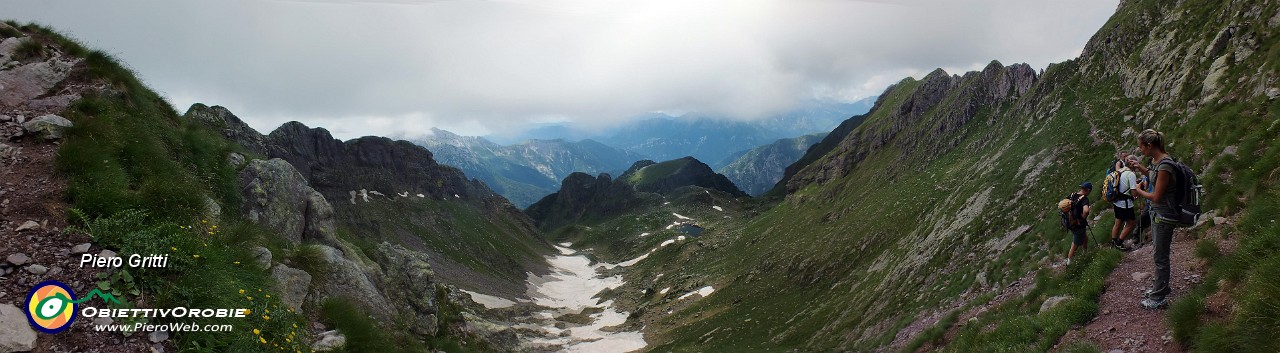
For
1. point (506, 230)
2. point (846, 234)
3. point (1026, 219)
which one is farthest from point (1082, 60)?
point (506, 230)

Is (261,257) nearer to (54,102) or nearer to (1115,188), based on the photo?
(54,102)

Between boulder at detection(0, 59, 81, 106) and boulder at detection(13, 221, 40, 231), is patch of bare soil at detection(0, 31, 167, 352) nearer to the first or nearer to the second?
boulder at detection(13, 221, 40, 231)

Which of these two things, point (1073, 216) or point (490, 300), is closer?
point (1073, 216)

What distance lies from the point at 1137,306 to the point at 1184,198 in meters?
2.60

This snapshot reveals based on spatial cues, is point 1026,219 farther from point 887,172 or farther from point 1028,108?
point 887,172

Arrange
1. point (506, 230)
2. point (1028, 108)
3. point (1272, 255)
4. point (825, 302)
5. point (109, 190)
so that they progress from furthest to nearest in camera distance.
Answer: point (506, 230) → point (1028, 108) → point (825, 302) → point (109, 190) → point (1272, 255)

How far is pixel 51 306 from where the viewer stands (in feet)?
24.1

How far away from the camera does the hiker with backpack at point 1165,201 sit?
8.97 meters

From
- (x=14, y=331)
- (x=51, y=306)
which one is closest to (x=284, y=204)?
(x=51, y=306)

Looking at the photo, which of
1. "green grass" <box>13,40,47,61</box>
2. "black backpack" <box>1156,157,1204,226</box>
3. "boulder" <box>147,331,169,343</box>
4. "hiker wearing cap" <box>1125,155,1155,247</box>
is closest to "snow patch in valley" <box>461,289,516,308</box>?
"green grass" <box>13,40,47,61</box>

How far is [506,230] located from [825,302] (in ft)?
462

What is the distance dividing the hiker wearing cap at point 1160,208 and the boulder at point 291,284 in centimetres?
1782

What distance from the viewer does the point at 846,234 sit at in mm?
57938

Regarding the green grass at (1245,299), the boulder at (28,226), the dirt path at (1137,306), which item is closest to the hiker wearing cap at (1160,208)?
the dirt path at (1137,306)
